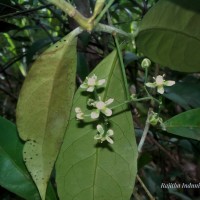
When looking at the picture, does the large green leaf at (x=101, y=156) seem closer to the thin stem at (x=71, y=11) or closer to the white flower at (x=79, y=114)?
the white flower at (x=79, y=114)

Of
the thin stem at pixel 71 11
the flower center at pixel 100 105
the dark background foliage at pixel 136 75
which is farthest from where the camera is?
the dark background foliage at pixel 136 75

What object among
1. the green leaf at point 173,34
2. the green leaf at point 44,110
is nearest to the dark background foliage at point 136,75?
the green leaf at point 173,34

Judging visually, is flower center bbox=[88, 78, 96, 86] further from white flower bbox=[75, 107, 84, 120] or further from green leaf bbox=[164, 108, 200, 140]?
green leaf bbox=[164, 108, 200, 140]

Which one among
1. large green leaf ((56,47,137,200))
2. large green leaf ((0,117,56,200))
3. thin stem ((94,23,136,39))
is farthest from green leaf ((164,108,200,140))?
large green leaf ((0,117,56,200))

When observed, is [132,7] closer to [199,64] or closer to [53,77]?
[199,64]

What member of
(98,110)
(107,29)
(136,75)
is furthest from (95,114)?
(136,75)
